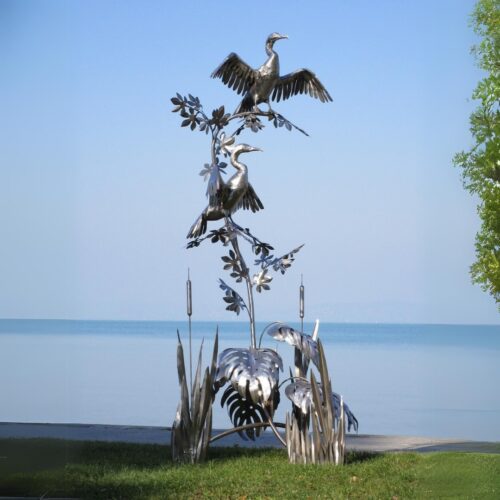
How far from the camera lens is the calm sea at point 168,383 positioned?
4156 mm

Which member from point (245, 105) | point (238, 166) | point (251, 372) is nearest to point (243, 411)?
point (251, 372)

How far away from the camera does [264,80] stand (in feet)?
18.8

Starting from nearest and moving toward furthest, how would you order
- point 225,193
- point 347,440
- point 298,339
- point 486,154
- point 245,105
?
point 298,339 → point 225,193 → point 245,105 → point 347,440 → point 486,154

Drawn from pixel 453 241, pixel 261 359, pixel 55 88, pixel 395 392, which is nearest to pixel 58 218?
pixel 55 88

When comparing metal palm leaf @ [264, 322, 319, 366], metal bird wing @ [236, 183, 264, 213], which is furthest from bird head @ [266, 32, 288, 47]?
metal palm leaf @ [264, 322, 319, 366]

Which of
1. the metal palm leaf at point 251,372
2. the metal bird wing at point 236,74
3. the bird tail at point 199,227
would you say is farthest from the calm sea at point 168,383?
the metal bird wing at point 236,74

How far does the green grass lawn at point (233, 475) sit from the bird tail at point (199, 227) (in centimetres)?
124

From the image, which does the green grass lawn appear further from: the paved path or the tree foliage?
the tree foliage

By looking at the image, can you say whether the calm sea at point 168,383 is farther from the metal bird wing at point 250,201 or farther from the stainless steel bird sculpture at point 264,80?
the stainless steel bird sculpture at point 264,80

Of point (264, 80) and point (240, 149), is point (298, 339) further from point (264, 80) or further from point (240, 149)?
point (264, 80)

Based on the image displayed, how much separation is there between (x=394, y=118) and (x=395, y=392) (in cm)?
401

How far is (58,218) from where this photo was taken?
4387 mm

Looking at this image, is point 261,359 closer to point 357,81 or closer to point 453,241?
point 453,241

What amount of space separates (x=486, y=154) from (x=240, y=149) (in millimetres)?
1990
